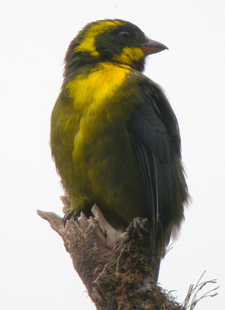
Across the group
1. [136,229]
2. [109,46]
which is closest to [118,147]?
[136,229]

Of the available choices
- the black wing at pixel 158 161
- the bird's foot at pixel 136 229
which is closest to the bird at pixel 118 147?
the black wing at pixel 158 161

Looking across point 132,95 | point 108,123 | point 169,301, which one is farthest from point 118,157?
point 169,301

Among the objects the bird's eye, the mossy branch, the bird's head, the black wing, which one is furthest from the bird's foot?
the bird's eye

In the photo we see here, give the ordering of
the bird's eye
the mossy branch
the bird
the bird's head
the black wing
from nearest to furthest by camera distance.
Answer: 1. the mossy branch
2. the bird
3. the black wing
4. the bird's head
5. the bird's eye

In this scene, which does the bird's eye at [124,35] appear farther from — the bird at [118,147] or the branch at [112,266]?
the branch at [112,266]

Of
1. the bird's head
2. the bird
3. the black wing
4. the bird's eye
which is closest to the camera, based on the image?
the bird

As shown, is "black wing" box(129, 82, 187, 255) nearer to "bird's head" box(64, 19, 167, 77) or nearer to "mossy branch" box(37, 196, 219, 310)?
"mossy branch" box(37, 196, 219, 310)

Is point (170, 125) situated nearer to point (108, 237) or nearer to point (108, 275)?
point (108, 237)
